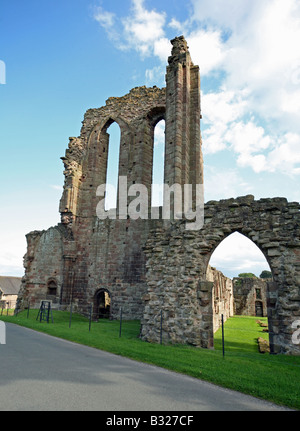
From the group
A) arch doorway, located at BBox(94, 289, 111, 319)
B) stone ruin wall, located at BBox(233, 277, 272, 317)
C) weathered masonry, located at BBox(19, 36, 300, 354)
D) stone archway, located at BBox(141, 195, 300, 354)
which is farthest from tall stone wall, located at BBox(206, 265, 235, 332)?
stone ruin wall, located at BBox(233, 277, 272, 317)

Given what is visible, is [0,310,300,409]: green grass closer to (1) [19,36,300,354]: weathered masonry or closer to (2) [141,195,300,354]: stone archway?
(2) [141,195,300,354]: stone archway

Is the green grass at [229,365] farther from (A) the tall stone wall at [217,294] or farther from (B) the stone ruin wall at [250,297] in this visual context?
(B) the stone ruin wall at [250,297]

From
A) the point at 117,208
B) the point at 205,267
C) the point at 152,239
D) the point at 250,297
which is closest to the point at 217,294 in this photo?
the point at 117,208

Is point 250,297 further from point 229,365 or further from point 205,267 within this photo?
point 229,365

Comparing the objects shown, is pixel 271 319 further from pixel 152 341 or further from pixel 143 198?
pixel 143 198

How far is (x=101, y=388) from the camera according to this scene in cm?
516

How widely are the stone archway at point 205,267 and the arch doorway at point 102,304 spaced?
8706mm

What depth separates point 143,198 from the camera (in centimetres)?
1919

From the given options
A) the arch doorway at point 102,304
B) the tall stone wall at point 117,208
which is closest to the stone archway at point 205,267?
the tall stone wall at point 117,208

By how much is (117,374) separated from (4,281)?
45.5 meters

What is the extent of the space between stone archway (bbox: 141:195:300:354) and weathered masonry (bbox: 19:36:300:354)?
30 millimetres

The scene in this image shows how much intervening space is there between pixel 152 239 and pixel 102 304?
10637 millimetres

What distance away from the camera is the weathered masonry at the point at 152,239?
366 inches

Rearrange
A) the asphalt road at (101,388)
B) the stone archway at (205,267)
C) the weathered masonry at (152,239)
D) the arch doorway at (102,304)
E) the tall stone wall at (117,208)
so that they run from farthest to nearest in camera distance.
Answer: the arch doorway at (102,304), the tall stone wall at (117,208), the weathered masonry at (152,239), the stone archway at (205,267), the asphalt road at (101,388)
